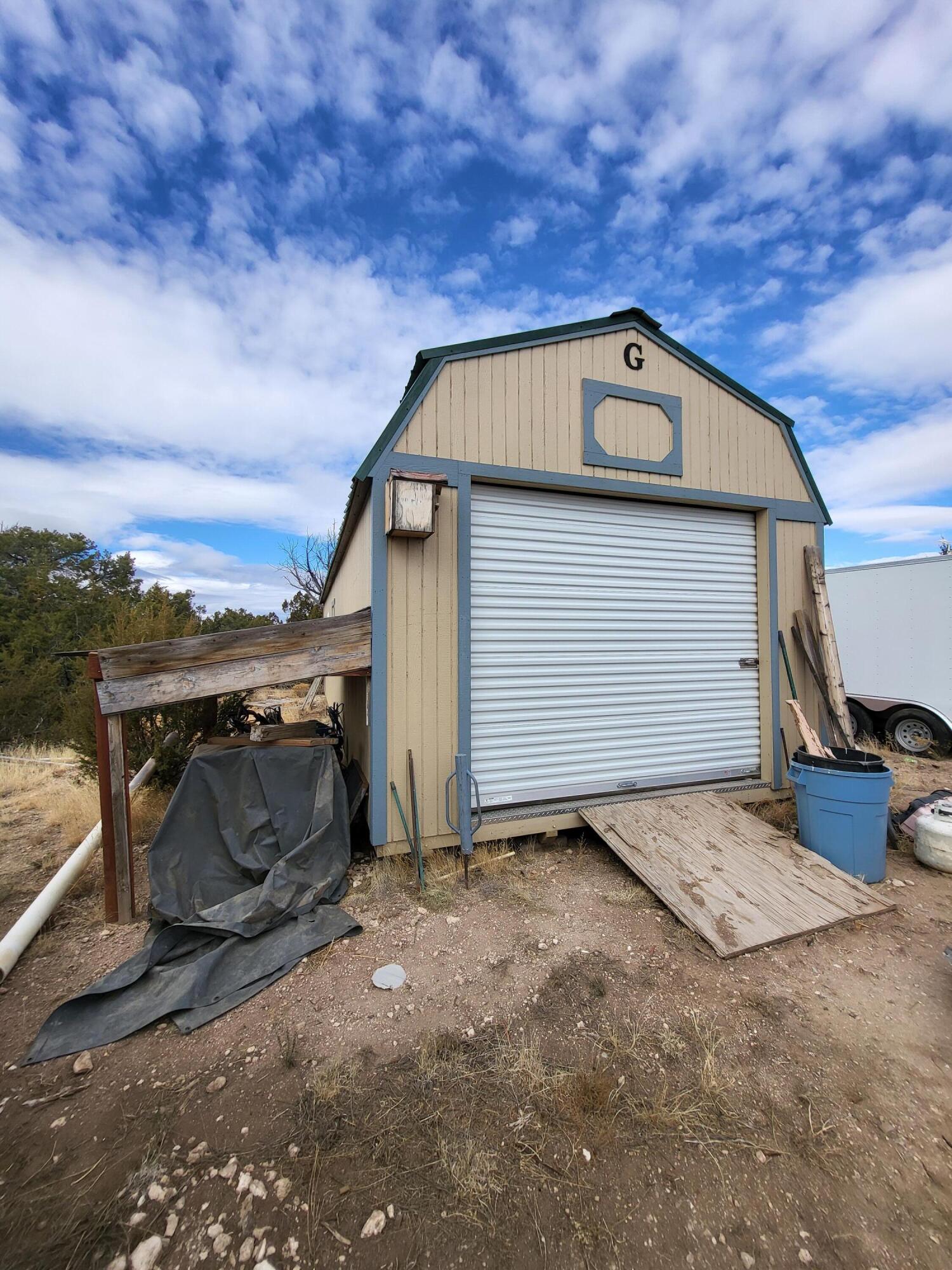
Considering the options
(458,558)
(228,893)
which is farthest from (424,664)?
(228,893)

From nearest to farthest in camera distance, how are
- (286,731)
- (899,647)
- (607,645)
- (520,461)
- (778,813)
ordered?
(520,461)
(607,645)
(778,813)
(286,731)
(899,647)

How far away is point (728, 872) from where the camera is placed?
367 centimetres

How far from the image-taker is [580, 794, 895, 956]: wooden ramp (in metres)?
3.16

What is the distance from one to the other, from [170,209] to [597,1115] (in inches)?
311

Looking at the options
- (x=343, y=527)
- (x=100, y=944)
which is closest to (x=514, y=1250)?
(x=100, y=944)

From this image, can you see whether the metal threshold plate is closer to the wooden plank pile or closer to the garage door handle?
the garage door handle

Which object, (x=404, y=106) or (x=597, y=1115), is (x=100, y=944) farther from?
(x=404, y=106)

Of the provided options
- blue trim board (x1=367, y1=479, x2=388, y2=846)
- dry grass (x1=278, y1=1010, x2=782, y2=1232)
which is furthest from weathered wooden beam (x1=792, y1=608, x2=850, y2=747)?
blue trim board (x1=367, y1=479, x2=388, y2=846)

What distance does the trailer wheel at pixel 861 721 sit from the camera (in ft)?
26.7

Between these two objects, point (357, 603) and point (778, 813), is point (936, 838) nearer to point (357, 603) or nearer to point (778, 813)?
point (778, 813)

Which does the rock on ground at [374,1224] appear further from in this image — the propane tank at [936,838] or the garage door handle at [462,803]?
the propane tank at [936,838]

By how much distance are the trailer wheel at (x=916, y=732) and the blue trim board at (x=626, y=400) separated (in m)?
5.93

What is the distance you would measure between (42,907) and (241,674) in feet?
6.24

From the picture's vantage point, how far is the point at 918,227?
18.7 feet
